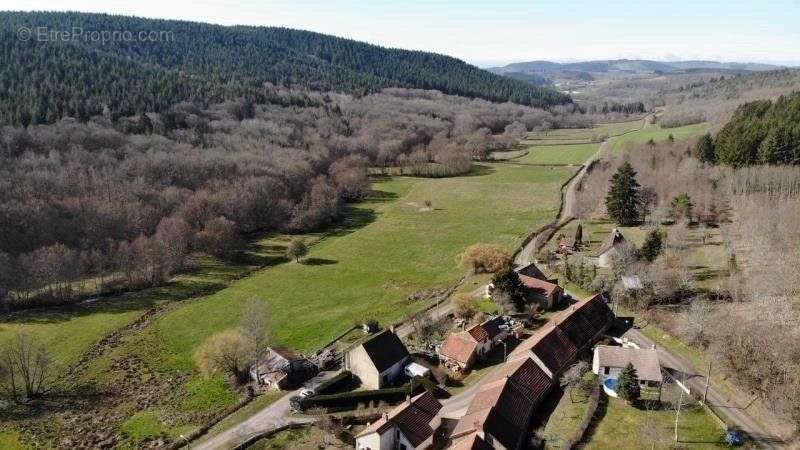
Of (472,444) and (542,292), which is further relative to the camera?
(542,292)

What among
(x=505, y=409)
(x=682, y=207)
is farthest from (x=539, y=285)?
(x=682, y=207)

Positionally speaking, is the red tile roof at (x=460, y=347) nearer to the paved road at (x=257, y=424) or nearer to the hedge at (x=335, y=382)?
the hedge at (x=335, y=382)

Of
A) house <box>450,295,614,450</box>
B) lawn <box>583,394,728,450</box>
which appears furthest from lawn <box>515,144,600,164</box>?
lawn <box>583,394,728,450</box>

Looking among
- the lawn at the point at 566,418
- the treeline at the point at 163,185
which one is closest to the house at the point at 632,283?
the lawn at the point at 566,418

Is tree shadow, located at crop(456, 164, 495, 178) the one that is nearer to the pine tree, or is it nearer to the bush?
the pine tree

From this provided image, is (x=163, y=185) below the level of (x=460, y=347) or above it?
above

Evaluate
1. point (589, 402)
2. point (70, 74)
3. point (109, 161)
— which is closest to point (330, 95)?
point (70, 74)

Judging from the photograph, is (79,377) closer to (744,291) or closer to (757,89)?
(744,291)

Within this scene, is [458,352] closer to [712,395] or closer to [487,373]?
[487,373]
